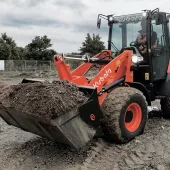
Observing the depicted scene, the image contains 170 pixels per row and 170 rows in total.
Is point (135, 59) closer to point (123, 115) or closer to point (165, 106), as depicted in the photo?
point (123, 115)

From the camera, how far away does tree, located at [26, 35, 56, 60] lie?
43747mm

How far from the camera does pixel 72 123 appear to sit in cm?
491

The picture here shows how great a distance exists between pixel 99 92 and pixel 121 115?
0.60 meters

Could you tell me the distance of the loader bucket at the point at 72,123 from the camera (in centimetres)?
480

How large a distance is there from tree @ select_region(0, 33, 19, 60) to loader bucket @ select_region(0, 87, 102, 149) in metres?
39.0

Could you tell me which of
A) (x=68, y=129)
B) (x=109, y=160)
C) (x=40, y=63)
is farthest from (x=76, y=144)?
(x=40, y=63)

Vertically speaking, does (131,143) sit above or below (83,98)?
below

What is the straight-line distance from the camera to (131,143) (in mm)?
6047

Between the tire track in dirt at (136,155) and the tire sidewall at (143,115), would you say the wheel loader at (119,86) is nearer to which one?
the tire sidewall at (143,115)

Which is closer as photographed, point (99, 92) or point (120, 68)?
point (99, 92)

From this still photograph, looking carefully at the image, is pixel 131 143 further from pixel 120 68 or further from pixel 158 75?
pixel 158 75

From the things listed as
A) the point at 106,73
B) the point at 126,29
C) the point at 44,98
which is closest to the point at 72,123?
the point at 44,98

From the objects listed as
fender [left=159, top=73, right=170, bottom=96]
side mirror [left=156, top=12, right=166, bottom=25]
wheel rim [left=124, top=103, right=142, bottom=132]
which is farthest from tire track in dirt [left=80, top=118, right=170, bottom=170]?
side mirror [left=156, top=12, right=166, bottom=25]

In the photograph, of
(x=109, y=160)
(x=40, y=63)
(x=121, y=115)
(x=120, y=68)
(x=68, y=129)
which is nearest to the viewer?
(x=68, y=129)
